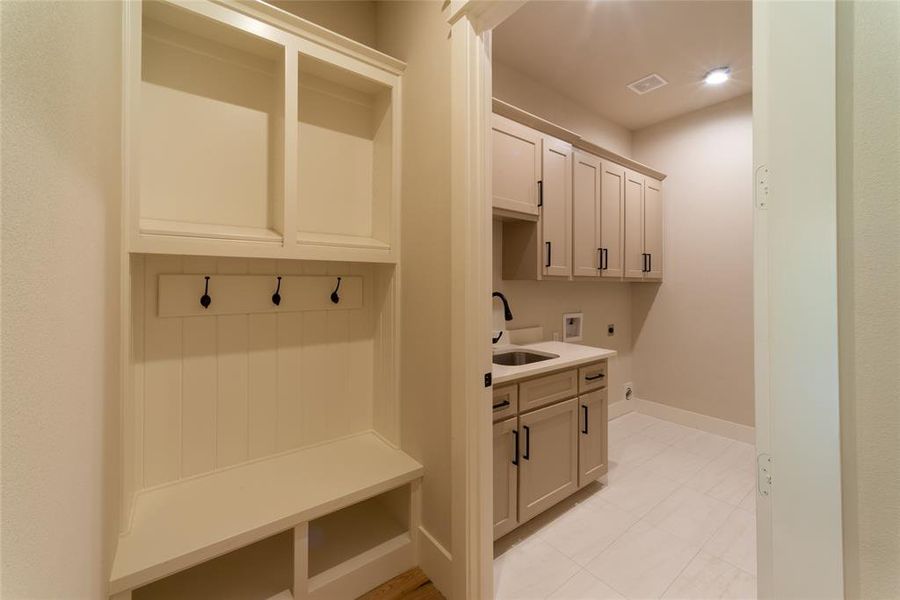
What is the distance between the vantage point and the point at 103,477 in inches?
36.1

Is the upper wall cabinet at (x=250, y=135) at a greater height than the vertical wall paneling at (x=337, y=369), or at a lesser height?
greater

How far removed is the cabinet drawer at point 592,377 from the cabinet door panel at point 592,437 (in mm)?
36

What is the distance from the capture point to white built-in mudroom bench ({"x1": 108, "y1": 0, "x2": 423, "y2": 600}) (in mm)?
1288

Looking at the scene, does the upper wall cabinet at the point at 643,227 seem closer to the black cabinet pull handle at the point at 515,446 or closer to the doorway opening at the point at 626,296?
the doorway opening at the point at 626,296

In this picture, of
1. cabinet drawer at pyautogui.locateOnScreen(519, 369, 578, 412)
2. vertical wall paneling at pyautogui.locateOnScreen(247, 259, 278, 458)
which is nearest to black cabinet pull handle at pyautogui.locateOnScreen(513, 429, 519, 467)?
cabinet drawer at pyautogui.locateOnScreen(519, 369, 578, 412)

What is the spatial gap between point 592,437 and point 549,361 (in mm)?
632

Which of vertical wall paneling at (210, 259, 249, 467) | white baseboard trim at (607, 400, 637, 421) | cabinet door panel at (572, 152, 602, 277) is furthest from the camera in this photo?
white baseboard trim at (607, 400, 637, 421)

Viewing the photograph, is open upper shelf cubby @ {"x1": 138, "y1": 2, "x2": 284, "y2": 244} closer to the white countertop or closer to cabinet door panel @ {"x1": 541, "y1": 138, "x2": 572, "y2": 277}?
the white countertop

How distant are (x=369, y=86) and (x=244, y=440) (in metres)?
1.70

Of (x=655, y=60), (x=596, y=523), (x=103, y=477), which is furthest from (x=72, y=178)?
(x=655, y=60)

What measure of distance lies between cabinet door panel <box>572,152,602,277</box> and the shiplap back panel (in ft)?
4.71

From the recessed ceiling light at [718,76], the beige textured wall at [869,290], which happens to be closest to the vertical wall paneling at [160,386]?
the beige textured wall at [869,290]

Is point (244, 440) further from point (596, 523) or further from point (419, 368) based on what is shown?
point (596, 523)

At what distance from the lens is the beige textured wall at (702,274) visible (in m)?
3.04
